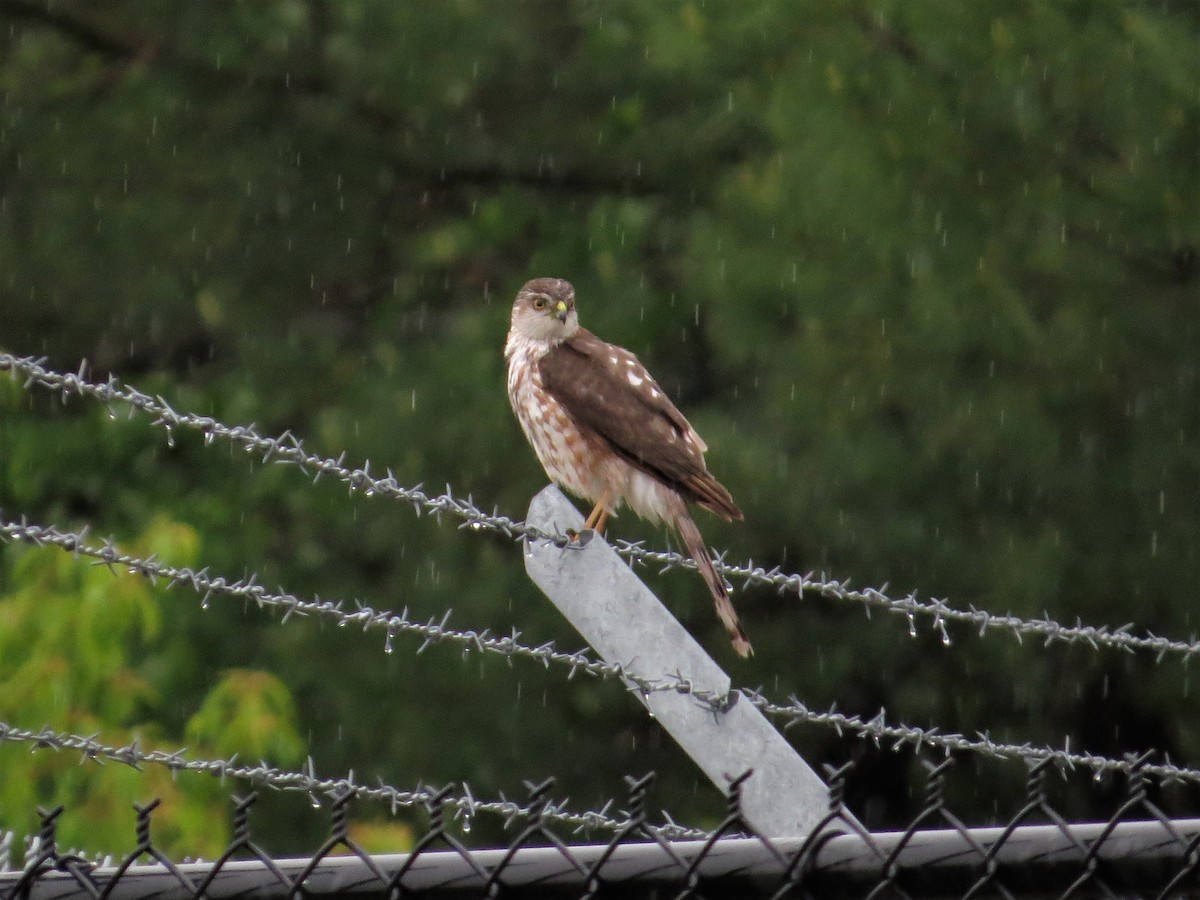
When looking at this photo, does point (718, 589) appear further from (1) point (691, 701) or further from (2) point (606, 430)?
(1) point (691, 701)

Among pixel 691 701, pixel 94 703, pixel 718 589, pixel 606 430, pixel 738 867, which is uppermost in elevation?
pixel 738 867

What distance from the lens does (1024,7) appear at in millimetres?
7078

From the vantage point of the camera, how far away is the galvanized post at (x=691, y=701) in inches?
104

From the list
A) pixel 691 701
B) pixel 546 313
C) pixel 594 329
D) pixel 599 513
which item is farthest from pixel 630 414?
pixel 594 329

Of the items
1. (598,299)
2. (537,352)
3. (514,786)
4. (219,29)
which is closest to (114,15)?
(219,29)

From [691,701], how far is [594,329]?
6.76m

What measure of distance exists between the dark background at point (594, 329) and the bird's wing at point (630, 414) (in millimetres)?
1904

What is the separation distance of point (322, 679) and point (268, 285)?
2.59 metres

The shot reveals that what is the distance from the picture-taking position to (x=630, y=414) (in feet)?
16.1

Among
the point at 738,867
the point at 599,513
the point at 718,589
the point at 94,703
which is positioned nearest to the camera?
the point at 738,867

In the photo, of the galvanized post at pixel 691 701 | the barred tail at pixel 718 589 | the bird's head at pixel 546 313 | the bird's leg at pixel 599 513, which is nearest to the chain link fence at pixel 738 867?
the galvanized post at pixel 691 701

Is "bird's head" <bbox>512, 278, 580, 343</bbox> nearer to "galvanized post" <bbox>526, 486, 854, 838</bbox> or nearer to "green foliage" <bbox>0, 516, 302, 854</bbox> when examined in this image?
"green foliage" <bbox>0, 516, 302, 854</bbox>

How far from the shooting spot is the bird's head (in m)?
5.50

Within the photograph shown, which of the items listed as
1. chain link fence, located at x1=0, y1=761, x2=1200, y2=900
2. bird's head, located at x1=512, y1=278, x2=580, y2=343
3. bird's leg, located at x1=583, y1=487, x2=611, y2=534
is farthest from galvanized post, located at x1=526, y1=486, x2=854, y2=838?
bird's head, located at x1=512, y1=278, x2=580, y2=343
